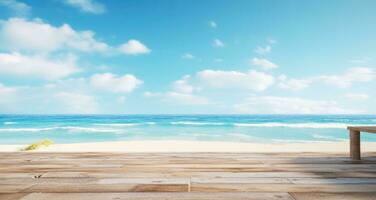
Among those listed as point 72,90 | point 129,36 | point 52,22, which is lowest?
point 72,90

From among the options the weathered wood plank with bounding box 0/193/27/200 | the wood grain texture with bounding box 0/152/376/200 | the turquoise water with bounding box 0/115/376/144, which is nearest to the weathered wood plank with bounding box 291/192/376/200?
the wood grain texture with bounding box 0/152/376/200

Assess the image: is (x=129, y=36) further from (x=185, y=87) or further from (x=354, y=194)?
(x=354, y=194)

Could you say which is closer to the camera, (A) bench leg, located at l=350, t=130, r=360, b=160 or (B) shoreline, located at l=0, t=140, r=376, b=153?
Result: (A) bench leg, located at l=350, t=130, r=360, b=160

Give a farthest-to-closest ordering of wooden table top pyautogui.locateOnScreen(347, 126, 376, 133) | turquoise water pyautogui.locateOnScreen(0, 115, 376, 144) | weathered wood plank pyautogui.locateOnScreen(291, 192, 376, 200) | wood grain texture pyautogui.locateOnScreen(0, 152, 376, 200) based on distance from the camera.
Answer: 1. turquoise water pyautogui.locateOnScreen(0, 115, 376, 144)
2. wooden table top pyautogui.locateOnScreen(347, 126, 376, 133)
3. wood grain texture pyautogui.locateOnScreen(0, 152, 376, 200)
4. weathered wood plank pyautogui.locateOnScreen(291, 192, 376, 200)

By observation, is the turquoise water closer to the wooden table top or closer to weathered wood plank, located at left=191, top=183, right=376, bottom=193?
the wooden table top

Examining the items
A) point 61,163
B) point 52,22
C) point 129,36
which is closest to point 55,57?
point 52,22

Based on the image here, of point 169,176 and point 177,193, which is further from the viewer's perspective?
point 169,176

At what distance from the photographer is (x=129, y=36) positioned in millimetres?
28000

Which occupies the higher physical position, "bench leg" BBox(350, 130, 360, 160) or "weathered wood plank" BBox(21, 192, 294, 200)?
"bench leg" BBox(350, 130, 360, 160)

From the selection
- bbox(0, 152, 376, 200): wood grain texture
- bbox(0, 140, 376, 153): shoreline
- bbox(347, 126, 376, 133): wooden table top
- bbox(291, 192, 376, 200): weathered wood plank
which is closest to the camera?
bbox(291, 192, 376, 200): weathered wood plank

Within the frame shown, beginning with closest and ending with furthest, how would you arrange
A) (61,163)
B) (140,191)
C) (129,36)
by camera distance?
1. (140,191)
2. (61,163)
3. (129,36)

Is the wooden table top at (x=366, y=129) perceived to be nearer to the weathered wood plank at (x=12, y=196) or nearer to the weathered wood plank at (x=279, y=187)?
the weathered wood plank at (x=279, y=187)

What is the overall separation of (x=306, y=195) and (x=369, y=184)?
608mm

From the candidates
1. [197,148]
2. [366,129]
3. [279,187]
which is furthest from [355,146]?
[197,148]
